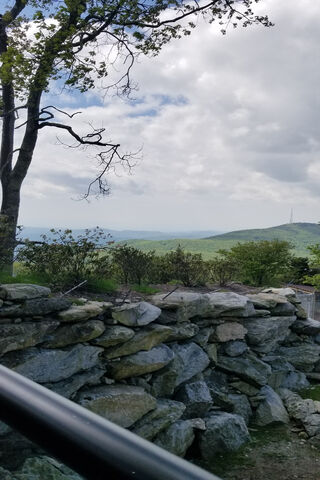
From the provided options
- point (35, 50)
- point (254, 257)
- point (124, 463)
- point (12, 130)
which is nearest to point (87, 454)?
point (124, 463)

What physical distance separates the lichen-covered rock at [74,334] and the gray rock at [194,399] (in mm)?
1951

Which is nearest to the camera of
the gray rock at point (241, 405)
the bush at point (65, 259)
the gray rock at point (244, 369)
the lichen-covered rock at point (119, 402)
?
the lichen-covered rock at point (119, 402)

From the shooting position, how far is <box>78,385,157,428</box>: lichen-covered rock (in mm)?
5874

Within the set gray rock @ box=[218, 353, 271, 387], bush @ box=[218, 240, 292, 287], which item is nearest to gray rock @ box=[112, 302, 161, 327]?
gray rock @ box=[218, 353, 271, 387]

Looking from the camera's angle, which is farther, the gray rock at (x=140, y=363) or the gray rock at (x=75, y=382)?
the gray rock at (x=140, y=363)

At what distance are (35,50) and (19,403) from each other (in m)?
10.7

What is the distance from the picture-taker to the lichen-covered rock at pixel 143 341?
6.45 metres

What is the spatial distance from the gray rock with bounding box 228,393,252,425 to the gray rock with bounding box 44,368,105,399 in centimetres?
285

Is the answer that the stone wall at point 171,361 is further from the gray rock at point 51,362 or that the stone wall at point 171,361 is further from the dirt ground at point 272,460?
the dirt ground at point 272,460

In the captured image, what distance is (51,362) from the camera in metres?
5.60

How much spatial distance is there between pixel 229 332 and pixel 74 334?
3.73 m

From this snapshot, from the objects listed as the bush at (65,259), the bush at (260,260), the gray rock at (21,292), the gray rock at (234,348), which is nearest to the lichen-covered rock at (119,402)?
the gray rock at (21,292)

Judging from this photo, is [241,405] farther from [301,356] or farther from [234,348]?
[301,356]

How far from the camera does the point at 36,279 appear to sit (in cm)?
740
